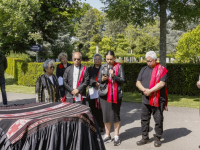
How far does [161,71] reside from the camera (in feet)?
17.5

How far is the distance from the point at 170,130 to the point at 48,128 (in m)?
4.24

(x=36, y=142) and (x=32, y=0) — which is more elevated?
(x=32, y=0)

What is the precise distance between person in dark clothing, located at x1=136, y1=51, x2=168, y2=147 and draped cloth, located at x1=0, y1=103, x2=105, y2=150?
1.92m

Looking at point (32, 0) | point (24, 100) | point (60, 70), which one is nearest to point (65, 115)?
point (60, 70)

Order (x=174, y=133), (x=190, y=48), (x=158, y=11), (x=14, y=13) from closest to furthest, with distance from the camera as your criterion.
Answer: (x=174, y=133) → (x=158, y=11) → (x=14, y=13) → (x=190, y=48)

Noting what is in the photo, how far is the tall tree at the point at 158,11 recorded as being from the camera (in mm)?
10164

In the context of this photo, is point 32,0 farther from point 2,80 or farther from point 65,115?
point 65,115

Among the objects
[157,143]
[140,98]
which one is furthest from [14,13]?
[157,143]

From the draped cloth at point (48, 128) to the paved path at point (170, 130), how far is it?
188 centimetres

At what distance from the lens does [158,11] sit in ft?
38.1

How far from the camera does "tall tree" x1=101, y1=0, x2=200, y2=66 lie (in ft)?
33.3

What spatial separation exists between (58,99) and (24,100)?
21.3ft

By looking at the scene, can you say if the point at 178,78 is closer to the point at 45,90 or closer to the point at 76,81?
the point at 76,81

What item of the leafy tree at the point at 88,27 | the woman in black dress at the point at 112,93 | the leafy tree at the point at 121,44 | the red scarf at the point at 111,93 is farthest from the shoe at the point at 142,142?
the leafy tree at the point at 88,27
